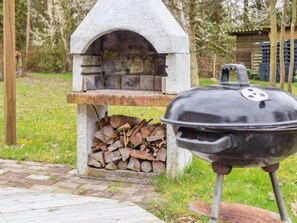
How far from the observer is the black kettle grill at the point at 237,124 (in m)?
1.85

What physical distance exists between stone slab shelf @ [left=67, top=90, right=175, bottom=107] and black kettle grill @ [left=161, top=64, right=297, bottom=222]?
6.40ft

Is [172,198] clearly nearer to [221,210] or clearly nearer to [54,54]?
[221,210]

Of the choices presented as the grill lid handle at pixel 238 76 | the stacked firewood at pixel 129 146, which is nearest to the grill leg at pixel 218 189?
the grill lid handle at pixel 238 76

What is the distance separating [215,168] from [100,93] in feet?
7.60

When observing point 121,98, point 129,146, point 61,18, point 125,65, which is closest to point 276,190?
point 121,98

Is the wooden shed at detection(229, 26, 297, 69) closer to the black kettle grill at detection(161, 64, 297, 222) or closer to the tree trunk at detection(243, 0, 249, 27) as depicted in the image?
the tree trunk at detection(243, 0, 249, 27)

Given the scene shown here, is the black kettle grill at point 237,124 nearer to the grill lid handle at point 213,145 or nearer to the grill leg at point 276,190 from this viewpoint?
the grill lid handle at point 213,145

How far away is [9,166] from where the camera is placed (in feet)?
15.7

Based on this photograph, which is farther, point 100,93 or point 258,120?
point 100,93

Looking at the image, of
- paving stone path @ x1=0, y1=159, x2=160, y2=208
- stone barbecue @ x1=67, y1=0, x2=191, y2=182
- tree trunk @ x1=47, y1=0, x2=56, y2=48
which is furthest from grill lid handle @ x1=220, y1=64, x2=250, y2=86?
tree trunk @ x1=47, y1=0, x2=56, y2=48

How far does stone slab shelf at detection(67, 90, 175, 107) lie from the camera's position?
4.01 metres

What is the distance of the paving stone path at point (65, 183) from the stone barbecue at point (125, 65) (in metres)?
0.18

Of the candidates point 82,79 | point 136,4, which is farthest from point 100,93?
point 136,4

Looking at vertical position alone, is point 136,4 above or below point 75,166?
above
